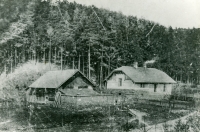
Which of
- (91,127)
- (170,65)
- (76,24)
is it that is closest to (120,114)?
(91,127)

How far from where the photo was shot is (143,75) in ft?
96.1

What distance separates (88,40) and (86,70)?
517cm

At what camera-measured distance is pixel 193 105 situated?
57.9 feet

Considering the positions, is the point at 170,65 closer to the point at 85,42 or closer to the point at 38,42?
the point at 85,42

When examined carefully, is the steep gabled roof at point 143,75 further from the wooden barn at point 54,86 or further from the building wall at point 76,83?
the building wall at point 76,83

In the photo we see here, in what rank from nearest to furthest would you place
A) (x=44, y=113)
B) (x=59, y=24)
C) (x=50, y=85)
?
(x=44, y=113)
(x=50, y=85)
(x=59, y=24)

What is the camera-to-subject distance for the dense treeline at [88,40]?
1869 centimetres

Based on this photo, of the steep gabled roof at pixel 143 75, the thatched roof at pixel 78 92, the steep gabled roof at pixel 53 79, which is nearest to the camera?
the steep gabled roof at pixel 53 79

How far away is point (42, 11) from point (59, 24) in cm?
254

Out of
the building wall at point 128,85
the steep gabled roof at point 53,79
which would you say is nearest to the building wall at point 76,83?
the steep gabled roof at point 53,79

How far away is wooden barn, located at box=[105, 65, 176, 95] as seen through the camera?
92.0 feet

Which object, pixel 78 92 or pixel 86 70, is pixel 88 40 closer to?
pixel 86 70

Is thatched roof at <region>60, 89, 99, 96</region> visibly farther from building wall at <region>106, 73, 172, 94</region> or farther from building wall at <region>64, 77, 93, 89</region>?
building wall at <region>106, 73, 172, 94</region>

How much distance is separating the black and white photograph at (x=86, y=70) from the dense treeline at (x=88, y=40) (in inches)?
4.2
